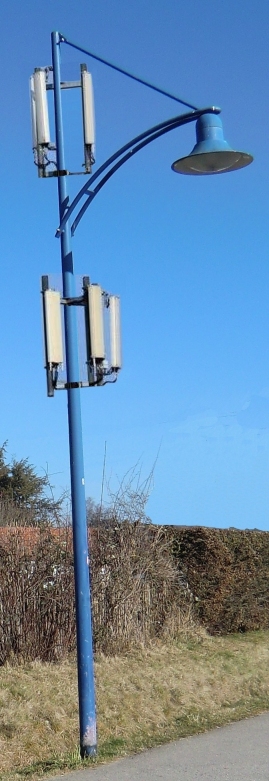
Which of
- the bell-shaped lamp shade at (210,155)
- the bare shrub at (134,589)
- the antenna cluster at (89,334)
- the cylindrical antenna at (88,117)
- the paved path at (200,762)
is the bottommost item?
the paved path at (200,762)

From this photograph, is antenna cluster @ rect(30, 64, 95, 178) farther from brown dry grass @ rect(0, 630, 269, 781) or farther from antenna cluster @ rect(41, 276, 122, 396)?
brown dry grass @ rect(0, 630, 269, 781)

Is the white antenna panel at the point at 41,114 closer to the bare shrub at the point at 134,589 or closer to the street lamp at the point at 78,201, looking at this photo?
the street lamp at the point at 78,201

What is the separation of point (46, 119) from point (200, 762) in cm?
626

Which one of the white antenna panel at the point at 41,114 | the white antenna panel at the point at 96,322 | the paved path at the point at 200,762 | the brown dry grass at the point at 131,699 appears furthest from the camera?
the brown dry grass at the point at 131,699

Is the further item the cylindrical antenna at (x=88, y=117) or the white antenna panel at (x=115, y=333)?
the cylindrical antenna at (x=88, y=117)

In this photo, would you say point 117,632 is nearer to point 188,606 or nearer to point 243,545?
point 188,606

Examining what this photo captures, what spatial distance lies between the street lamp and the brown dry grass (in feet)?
2.90

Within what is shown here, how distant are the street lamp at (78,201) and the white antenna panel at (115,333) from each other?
0.02m

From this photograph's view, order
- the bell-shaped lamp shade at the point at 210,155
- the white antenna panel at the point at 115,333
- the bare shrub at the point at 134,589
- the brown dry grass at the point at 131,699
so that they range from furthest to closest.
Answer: the bare shrub at the point at 134,589, the brown dry grass at the point at 131,699, the white antenna panel at the point at 115,333, the bell-shaped lamp shade at the point at 210,155

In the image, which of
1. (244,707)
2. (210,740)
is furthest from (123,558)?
(210,740)

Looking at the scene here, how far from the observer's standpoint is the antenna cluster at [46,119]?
31.1 feet

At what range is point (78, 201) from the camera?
9414 mm

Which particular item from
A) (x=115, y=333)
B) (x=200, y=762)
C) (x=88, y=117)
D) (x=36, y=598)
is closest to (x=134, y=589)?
(x=36, y=598)

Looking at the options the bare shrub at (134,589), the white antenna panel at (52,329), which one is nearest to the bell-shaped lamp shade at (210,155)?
the white antenna panel at (52,329)
